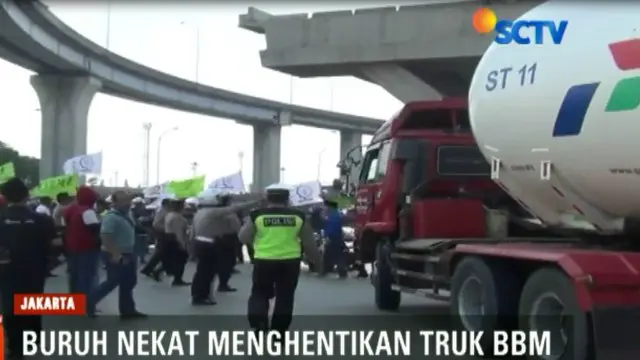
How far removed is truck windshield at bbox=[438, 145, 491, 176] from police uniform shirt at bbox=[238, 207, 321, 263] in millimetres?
3453

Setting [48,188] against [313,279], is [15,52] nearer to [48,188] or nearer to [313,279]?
[48,188]

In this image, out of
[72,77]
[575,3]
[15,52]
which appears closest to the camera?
[575,3]

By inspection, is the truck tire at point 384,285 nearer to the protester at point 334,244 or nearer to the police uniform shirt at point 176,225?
the police uniform shirt at point 176,225

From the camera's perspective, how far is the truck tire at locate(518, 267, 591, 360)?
24.8 feet

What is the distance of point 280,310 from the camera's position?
9695 millimetres

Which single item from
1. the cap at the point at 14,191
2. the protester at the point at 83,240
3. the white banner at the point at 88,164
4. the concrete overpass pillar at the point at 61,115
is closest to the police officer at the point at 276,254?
the cap at the point at 14,191

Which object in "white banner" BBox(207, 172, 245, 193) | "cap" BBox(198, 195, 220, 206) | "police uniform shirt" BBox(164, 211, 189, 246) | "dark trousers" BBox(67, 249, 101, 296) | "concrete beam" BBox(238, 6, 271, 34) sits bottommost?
"dark trousers" BBox(67, 249, 101, 296)

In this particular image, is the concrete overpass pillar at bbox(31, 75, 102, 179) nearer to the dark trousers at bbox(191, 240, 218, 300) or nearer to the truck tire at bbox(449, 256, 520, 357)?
the dark trousers at bbox(191, 240, 218, 300)

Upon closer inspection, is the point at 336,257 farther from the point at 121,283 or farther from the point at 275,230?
the point at 275,230

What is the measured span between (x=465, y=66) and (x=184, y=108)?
39510 mm

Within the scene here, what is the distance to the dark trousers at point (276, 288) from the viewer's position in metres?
9.71

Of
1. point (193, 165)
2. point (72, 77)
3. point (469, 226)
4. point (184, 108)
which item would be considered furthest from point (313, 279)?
point (193, 165)

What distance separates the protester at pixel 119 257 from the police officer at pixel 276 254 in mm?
A: 2753

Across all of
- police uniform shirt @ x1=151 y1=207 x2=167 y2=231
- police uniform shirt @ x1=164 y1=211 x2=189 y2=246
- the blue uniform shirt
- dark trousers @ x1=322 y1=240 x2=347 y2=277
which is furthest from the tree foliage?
police uniform shirt @ x1=164 y1=211 x2=189 y2=246
